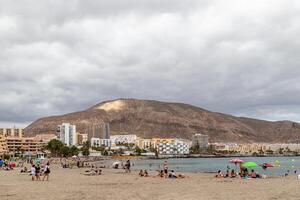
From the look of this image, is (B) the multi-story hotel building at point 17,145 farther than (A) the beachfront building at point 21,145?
No

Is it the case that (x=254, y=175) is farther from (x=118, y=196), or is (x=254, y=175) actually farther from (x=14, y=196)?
(x=14, y=196)

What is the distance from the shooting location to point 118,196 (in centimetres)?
2128

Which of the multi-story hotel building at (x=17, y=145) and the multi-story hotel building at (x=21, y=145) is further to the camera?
the multi-story hotel building at (x=21, y=145)

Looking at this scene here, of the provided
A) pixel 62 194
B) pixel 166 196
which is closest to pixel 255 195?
pixel 166 196

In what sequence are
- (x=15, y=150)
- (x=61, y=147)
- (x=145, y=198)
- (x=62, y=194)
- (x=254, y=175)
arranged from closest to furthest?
(x=145, y=198) → (x=62, y=194) → (x=254, y=175) → (x=61, y=147) → (x=15, y=150)

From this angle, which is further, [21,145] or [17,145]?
[21,145]

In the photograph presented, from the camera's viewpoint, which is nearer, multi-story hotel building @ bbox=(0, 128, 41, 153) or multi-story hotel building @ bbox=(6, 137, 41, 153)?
multi-story hotel building @ bbox=(0, 128, 41, 153)

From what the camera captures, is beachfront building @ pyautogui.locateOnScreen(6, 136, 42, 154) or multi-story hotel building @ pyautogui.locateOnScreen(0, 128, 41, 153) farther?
beachfront building @ pyautogui.locateOnScreen(6, 136, 42, 154)

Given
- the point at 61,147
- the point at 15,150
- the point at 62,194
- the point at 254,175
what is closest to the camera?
the point at 62,194

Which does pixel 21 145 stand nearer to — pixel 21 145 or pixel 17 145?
pixel 21 145

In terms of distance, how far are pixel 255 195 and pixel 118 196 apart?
729cm

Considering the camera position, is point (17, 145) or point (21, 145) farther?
point (21, 145)

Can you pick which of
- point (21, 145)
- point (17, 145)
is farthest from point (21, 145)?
point (17, 145)

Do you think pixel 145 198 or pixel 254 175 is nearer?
pixel 145 198
